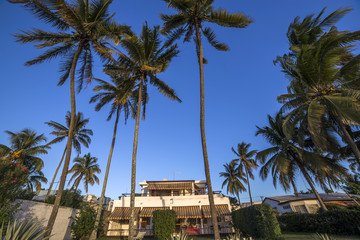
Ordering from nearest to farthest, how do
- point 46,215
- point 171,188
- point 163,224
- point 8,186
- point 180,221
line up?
1. point 8,186
2. point 46,215
3. point 163,224
4. point 180,221
5. point 171,188

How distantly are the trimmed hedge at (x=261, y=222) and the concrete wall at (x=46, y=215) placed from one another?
12578mm

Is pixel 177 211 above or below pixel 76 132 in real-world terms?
below

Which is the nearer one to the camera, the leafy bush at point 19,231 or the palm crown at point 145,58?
the leafy bush at point 19,231

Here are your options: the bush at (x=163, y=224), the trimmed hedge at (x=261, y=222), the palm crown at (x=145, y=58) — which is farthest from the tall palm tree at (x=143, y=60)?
the trimmed hedge at (x=261, y=222)

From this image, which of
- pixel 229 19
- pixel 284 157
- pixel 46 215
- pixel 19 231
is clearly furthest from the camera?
pixel 284 157

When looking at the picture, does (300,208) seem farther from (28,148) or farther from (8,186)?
(28,148)

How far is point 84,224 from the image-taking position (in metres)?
14.0

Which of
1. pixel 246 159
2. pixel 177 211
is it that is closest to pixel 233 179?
pixel 246 159

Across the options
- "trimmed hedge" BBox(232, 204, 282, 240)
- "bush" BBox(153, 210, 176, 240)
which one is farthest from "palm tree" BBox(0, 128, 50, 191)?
"trimmed hedge" BBox(232, 204, 282, 240)

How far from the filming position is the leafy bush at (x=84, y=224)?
13781mm

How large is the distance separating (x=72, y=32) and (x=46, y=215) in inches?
512

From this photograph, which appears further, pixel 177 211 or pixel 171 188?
pixel 171 188

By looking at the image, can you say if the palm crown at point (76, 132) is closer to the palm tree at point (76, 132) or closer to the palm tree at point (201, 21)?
the palm tree at point (76, 132)

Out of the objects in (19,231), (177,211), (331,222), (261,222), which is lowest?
(331,222)
